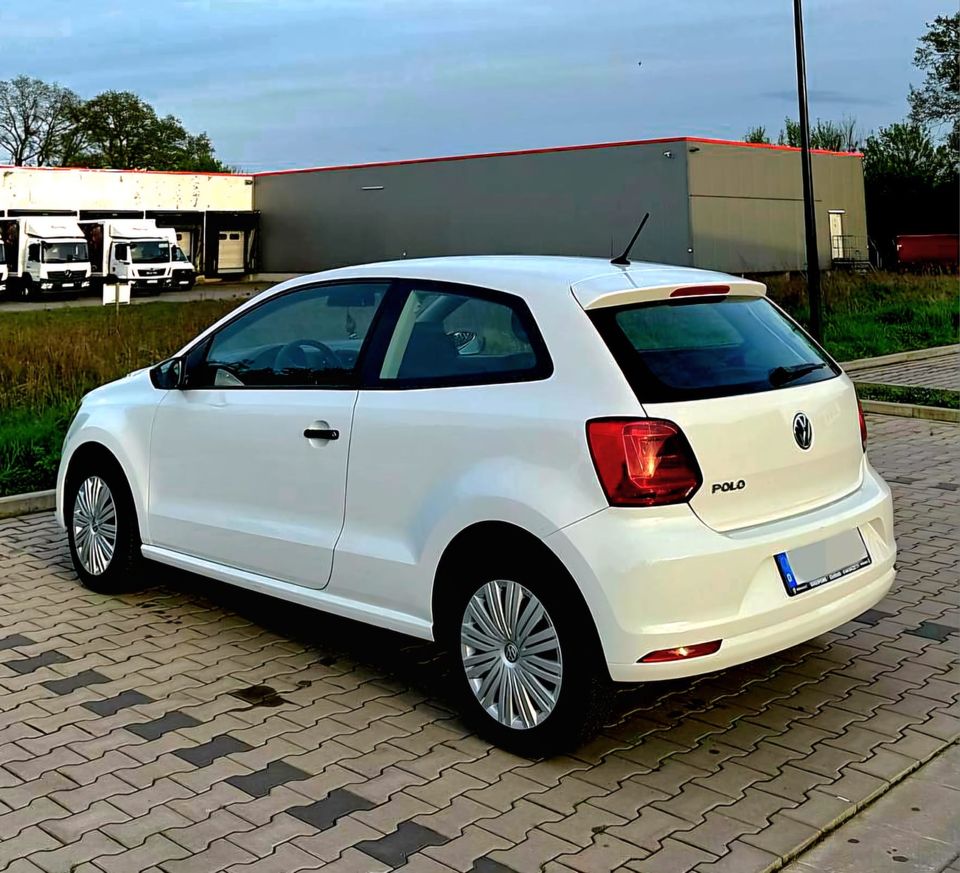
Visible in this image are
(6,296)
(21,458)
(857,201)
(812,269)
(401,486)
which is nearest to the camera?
(401,486)

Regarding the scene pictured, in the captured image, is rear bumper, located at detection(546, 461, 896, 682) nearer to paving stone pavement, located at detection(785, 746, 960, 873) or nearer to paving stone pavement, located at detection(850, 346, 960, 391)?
paving stone pavement, located at detection(785, 746, 960, 873)

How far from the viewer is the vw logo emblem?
4.41m

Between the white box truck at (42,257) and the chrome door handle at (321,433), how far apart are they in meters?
42.4

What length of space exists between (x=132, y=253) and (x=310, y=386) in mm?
43623

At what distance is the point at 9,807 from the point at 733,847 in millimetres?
2314

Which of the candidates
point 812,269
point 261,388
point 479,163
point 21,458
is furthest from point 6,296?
point 261,388

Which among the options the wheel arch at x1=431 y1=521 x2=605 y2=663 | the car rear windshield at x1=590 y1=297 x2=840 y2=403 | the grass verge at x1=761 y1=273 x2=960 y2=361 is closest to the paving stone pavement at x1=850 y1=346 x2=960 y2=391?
the grass verge at x1=761 y1=273 x2=960 y2=361

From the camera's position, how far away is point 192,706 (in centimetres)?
488

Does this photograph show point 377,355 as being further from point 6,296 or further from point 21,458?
point 6,296

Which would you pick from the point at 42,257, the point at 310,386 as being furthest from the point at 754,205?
the point at 310,386

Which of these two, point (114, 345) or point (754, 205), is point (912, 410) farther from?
point (754, 205)

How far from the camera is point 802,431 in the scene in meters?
4.43

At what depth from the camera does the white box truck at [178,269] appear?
48.1m

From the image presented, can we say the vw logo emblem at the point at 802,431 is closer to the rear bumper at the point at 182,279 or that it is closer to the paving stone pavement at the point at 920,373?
the paving stone pavement at the point at 920,373
